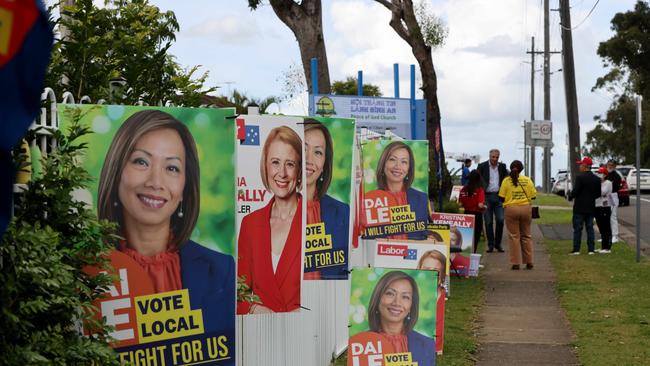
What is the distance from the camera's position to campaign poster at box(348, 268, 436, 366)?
8.70 metres

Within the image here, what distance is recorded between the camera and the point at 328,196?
921cm

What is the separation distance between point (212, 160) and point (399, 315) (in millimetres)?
3273

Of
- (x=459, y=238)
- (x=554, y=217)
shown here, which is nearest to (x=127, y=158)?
(x=459, y=238)

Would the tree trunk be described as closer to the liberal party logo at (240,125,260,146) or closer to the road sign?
the liberal party logo at (240,125,260,146)

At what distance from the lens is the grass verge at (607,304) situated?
35.7 feet

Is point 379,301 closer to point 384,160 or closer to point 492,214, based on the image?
point 384,160

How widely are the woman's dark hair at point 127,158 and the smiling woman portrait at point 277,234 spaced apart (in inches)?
74.8

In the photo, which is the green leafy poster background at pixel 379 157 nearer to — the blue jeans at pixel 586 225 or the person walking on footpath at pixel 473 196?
the person walking on footpath at pixel 473 196

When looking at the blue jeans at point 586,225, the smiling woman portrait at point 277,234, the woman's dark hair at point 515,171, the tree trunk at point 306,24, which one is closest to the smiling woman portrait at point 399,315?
the smiling woman portrait at point 277,234

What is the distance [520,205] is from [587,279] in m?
1.87

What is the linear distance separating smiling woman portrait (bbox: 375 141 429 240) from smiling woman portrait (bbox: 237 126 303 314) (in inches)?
236

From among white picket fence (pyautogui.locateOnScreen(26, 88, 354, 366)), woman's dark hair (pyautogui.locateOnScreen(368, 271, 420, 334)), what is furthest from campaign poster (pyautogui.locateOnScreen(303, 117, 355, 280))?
woman's dark hair (pyautogui.locateOnScreen(368, 271, 420, 334))

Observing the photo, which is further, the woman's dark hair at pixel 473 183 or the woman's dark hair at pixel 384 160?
the woman's dark hair at pixel 473 183

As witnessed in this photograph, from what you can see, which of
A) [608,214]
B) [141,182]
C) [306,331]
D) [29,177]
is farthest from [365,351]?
[608,214]
